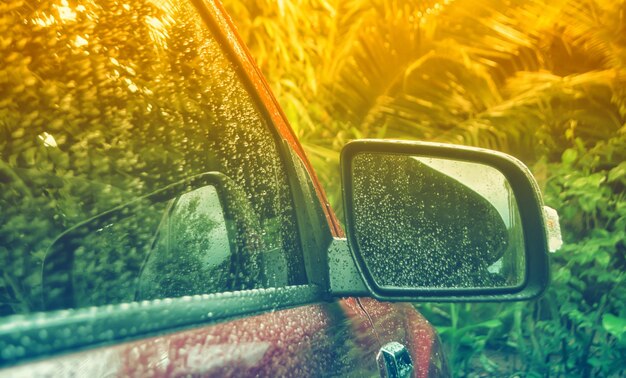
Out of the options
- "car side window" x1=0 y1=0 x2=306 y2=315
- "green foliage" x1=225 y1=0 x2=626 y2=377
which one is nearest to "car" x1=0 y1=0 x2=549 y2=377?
"car side window" x1=0 y1=0 x2=306 y2=315

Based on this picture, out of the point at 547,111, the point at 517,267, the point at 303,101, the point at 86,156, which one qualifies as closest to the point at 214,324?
the point at 86,156

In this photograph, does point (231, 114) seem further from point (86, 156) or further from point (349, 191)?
point (86, 156)

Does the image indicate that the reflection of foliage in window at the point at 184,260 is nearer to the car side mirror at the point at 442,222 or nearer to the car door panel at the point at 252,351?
the car door panel at the point at 252,351

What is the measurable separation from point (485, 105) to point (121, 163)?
4.45 metres

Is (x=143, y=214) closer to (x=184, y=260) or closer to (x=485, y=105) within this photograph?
(x=184, y=260)

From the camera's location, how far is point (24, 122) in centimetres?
108

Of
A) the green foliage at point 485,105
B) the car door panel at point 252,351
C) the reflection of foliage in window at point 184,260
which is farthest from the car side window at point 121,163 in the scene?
the green foliage at point 485,105

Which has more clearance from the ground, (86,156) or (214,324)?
(86,156)

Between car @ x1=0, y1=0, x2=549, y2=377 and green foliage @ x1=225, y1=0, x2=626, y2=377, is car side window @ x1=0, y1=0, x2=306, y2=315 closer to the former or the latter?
car @ x1=0, y1=0, x2=549, y2=377

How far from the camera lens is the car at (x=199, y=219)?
99cm

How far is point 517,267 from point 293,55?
3.56m

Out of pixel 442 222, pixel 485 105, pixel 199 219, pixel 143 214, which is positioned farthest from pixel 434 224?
pixel 485 105

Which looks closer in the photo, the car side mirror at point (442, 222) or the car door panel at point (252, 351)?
the car door panel at point (252, 351)

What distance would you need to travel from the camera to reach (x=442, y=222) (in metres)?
1.55
